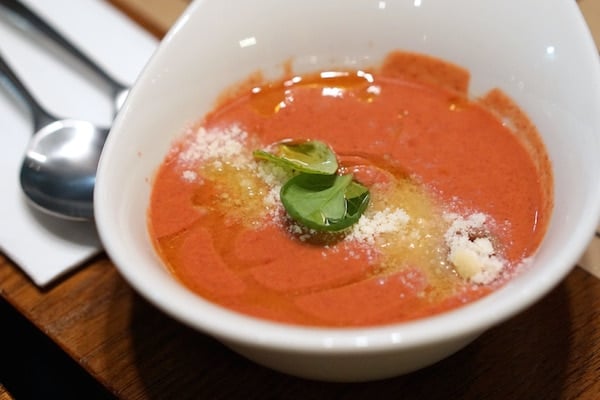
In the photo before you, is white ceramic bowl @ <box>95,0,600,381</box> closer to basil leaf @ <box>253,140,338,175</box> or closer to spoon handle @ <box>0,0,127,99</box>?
basil leaf @ <box>253,140,338,175</box>

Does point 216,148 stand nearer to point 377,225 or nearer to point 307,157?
point 307,157

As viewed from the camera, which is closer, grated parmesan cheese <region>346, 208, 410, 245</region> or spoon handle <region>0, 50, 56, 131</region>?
grated parmesan cheese <region>346, 208, 410, 245</region>

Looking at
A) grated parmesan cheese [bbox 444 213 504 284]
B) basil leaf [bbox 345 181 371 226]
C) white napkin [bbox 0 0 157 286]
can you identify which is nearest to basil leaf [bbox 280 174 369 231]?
basil leaf [bbox 345 181 371 226]

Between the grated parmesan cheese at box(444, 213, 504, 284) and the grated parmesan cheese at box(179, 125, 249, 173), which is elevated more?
the grated parmesan cheese at box(179, 125, 249, 173)

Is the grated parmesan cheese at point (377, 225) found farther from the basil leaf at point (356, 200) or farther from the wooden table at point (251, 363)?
the wooden table at point (251, 363)

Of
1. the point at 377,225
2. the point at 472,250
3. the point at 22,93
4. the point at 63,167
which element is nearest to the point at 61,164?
the point at 63,167

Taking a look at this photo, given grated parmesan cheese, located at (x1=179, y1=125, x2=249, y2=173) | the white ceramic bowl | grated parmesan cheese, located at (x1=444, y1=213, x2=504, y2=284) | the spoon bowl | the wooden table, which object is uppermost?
the white ceramic bowl
